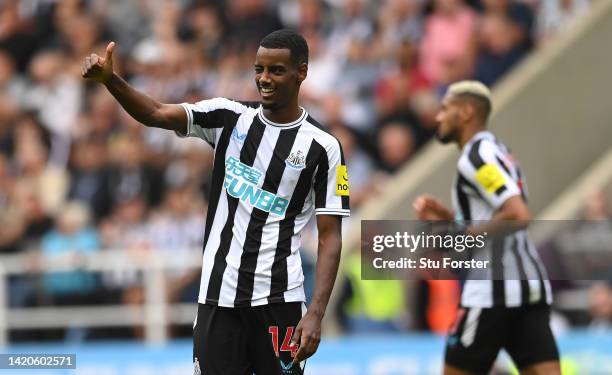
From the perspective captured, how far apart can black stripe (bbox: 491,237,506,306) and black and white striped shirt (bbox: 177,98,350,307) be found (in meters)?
1.78

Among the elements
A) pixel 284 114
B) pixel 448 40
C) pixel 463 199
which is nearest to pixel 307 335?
pixel 284 114

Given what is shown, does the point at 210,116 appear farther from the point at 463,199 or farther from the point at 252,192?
the point at 463,199

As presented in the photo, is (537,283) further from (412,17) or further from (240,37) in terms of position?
(240,37)

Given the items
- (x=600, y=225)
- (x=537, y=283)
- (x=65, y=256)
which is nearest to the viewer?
(x=537, y=283)

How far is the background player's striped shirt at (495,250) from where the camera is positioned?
7.84 meters

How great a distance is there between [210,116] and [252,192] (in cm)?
42

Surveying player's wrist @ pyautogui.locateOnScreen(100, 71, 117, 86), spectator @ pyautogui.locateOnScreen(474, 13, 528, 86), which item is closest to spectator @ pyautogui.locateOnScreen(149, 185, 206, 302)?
spectator @ pyautogui.locateOnScreen(474, 13, 528, 86)

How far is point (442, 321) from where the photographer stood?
40.0ft

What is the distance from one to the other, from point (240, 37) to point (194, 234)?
2.94 metres

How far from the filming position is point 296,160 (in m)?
6.33

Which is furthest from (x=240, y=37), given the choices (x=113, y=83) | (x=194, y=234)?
(x=113, y=83)

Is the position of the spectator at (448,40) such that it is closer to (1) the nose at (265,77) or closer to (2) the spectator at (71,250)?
(2) the spectator at (71,250)

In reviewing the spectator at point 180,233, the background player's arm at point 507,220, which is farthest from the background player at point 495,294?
the spectator at point 180,233

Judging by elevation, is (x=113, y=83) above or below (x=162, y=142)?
below
